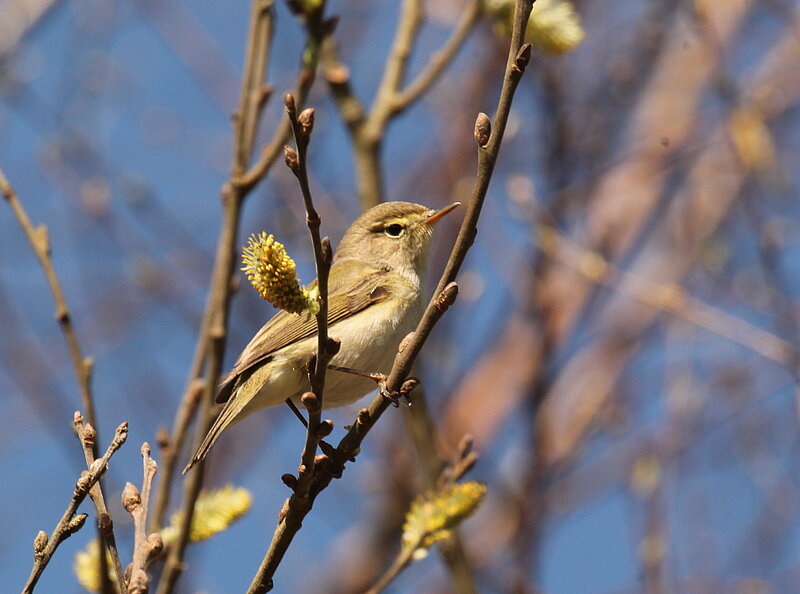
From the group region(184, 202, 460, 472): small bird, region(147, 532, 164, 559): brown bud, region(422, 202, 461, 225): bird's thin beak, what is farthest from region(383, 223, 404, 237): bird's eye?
region(147, 532, 164, 559): brown bud

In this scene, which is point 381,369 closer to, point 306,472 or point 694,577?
point 306,472

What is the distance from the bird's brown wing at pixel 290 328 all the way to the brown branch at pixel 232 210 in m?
0.13

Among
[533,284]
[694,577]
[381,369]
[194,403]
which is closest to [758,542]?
[694,577]

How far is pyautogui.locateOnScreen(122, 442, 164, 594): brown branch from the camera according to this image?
79.0 inches

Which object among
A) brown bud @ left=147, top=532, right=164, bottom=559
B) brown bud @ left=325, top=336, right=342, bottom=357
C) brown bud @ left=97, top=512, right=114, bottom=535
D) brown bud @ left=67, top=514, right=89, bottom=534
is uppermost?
brown bud @ left=325, top=336, right=342, bottom=357

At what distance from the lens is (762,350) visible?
4.10 m

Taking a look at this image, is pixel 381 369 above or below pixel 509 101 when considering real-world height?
above

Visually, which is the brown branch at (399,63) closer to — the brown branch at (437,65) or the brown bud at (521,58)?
the brown branch at (437,65)

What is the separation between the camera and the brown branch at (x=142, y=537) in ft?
6.58

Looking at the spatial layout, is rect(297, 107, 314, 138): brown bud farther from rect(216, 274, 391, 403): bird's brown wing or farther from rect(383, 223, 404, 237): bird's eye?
rect(383, 223, 404, 237): bird's eye

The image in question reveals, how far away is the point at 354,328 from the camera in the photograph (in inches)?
141

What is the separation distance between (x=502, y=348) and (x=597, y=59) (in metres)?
2.32

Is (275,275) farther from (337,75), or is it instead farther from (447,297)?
(337,75)

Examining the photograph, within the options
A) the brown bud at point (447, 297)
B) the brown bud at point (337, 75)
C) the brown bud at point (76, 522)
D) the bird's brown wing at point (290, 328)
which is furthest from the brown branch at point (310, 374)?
the brown bud at point (337, 75)
